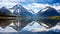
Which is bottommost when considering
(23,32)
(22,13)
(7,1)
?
(23,32)

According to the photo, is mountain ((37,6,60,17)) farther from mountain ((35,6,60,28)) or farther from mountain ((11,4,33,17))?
mountain ((11,4,33,17))

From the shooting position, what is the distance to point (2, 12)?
83.9 inches

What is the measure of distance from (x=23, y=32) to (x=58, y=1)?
0.50 metres

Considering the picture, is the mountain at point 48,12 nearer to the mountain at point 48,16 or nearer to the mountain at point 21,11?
the mountain at point 48,16

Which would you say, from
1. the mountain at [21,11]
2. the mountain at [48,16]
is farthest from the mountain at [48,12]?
the mountain at [21,11]

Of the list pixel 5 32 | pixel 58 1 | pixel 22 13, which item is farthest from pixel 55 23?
pixel 5 32

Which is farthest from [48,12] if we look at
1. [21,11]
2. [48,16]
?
[21,11]

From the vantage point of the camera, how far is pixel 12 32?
6.98 ft

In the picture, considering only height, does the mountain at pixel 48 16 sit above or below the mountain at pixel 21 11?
below

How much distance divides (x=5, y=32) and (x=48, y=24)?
1.54 feet

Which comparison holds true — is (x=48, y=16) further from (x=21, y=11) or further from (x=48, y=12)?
(x=21, y=11)

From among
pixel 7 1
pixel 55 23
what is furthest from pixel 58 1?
pixel 7 1

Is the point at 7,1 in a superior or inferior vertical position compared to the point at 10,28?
superior

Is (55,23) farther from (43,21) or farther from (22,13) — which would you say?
(22,13)
